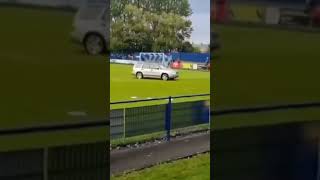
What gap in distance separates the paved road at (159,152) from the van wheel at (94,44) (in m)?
0.46

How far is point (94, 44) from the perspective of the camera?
199 cm

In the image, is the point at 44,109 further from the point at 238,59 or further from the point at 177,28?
the point at 238,59

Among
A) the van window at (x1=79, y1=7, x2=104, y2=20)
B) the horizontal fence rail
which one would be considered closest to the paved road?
the horizontal fence rail

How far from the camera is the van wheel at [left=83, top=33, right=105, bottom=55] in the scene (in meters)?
1.93

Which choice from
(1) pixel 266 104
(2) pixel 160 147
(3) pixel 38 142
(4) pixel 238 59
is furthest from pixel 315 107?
(3) pixel 38 142

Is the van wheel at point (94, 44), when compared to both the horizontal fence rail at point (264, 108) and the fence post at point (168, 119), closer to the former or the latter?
the horizontal fence rail at point (264, 108)

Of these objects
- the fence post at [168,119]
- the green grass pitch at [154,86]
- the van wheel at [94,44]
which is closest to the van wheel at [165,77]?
the green grass pitch at [154,86]

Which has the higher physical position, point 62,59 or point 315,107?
point 62,59

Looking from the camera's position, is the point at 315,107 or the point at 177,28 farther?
the point at 315,107

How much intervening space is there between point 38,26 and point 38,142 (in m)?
0.41

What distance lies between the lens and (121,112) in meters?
2.60

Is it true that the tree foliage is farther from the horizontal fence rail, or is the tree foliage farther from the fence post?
the fence post

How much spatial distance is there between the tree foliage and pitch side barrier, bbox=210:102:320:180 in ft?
1.25

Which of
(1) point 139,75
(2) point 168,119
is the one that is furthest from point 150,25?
(2) point 168,119
